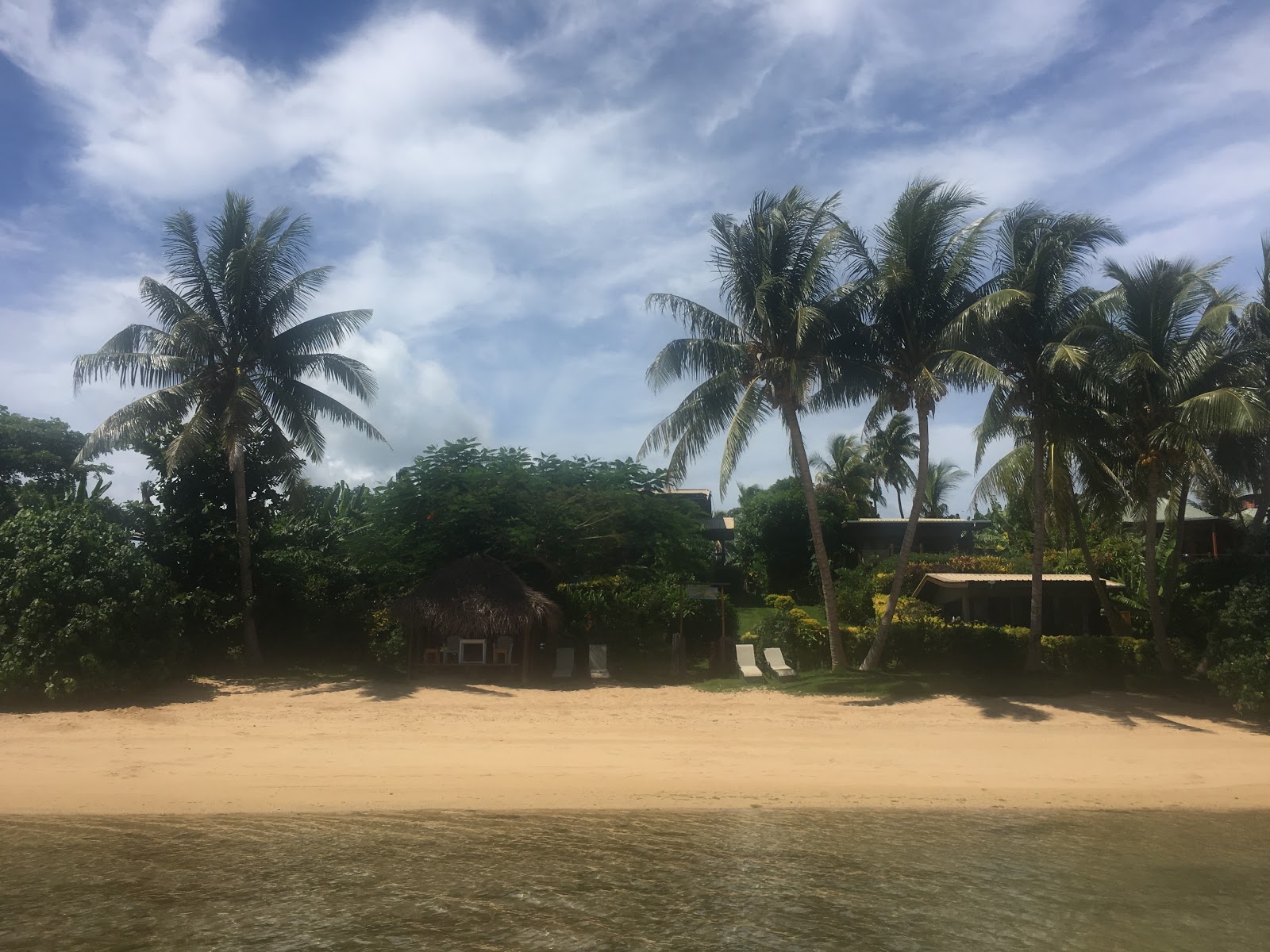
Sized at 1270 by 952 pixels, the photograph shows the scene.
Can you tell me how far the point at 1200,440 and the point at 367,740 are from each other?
16.9 m

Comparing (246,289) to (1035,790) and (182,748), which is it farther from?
(1035,790)

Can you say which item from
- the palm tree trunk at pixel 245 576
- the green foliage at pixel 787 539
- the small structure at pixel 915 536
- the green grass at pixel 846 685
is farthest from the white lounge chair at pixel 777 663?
the small structure at pixel 915 536

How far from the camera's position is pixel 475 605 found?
1716 centimetres

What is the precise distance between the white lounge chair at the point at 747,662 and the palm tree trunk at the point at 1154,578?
26.9 ft

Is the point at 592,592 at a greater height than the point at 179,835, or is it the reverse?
the point at 592,592

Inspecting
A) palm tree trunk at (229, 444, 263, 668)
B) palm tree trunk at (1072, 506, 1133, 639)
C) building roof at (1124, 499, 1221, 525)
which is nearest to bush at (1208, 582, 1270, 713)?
palm tree trunk at (1072, 506, 1133, 639)

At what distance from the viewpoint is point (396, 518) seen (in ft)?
66.1

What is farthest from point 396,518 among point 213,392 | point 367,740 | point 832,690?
point 832,690

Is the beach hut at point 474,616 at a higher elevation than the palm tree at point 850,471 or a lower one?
lower

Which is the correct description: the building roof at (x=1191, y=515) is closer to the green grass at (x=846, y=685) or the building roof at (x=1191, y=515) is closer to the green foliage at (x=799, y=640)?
the green foliage at (x=799, y=640)

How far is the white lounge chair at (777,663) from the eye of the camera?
17297mm

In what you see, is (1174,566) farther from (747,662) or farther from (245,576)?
(245,576)

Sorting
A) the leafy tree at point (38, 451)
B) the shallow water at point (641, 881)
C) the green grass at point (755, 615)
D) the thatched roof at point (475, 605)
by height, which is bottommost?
the shallow water at point (641, 881)

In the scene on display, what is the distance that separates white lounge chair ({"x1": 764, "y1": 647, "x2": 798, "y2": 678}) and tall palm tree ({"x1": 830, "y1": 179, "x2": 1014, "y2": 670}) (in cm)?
158
